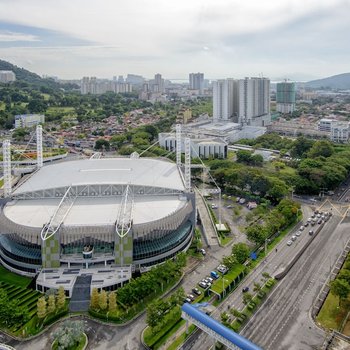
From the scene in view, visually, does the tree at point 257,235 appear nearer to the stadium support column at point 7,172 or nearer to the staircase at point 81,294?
the staircase at point 81,294

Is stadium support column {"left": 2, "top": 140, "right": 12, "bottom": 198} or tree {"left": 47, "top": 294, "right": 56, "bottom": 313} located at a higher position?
stadium support column {"left": 2, "top": 140, "right": 12, "bottom": 198}

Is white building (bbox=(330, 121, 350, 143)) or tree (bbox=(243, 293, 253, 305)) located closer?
tree (bbox=(243, 293, 253, 305))

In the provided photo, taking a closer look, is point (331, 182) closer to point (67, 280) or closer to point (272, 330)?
point (272, 330)

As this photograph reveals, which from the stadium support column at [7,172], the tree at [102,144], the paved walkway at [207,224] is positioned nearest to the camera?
the paved walkway at [207,224]

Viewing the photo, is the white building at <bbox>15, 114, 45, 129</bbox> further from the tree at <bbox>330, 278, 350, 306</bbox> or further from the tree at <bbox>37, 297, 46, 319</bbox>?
the tree at <bbox>330, 278, 350, 306</bbox>

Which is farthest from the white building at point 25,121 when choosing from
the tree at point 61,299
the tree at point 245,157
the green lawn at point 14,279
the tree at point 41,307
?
the tree at point 41,307

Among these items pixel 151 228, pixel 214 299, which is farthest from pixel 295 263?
pixel 151 228

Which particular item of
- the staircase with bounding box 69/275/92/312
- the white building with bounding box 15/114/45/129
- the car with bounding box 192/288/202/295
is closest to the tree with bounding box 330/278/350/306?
the car with bounding box 192/288/202/295
